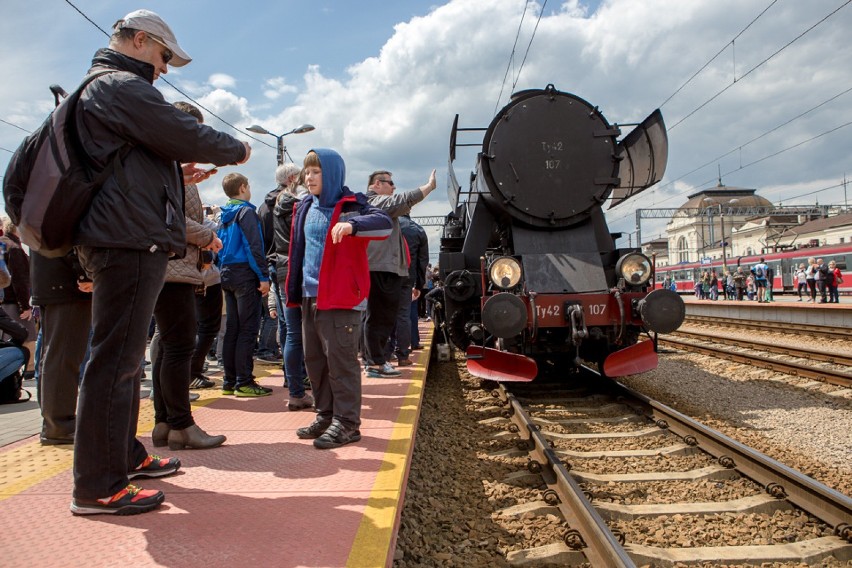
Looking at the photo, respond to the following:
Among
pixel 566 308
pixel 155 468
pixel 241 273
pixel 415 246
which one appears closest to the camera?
pixel 155 468

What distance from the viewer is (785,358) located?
30.5ft

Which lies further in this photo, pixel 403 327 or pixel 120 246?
pixel 403 327

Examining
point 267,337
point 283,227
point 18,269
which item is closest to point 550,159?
point 283,227

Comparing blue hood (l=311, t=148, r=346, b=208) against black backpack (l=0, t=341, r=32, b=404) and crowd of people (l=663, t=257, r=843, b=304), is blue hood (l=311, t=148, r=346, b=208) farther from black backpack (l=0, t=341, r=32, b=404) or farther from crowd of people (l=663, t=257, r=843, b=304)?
crowd of people (l=663, t=257, r=843, b=304)

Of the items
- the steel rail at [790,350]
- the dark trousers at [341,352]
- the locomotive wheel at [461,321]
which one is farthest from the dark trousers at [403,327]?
Answer: the steel rail at [790,350]

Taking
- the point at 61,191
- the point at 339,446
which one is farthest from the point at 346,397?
the point at 61,191

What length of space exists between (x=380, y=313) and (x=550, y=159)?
2.72 m

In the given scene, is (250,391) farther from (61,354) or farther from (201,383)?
(61,354)

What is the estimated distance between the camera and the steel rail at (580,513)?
8.44 feet

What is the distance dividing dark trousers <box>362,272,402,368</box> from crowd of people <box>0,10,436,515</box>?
2 centimetres

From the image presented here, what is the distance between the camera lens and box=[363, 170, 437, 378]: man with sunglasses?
17.8 feet

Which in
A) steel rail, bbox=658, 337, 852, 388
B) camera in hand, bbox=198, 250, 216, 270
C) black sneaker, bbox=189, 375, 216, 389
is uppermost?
camera in hand, bbox=198, 250, 216, 270

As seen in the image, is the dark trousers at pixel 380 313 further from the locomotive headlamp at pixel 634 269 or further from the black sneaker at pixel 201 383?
the locomotive headlamp at pixel 634 269

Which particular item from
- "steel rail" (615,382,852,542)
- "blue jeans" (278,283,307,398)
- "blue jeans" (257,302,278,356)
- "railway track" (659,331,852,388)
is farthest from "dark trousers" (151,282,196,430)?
"railway track" (659,331,852,388)
